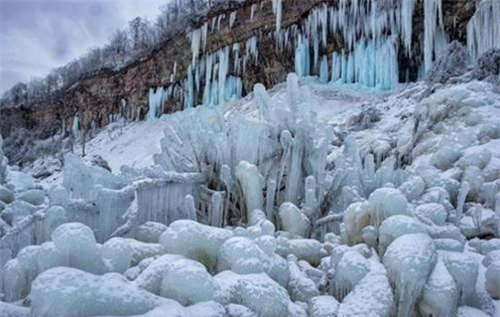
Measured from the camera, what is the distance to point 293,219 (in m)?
5.81

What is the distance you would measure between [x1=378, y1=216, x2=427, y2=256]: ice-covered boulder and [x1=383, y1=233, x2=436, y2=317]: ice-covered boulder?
0.96ft

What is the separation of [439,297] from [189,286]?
1.88 meters

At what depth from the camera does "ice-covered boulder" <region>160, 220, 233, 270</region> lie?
4.24 metres

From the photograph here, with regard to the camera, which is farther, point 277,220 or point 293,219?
point 277,220

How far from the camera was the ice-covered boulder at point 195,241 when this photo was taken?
4.24 meters

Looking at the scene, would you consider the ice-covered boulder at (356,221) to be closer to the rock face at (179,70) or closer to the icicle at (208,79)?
the rock face at (179,70)

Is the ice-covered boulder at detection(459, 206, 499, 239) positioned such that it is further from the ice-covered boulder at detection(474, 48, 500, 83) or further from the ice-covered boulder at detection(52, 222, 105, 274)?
the ice-covered boulder at detection(474, 48, 500, 83)

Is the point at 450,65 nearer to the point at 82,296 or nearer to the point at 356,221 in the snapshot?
the point at 356,221

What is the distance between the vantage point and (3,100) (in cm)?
4469

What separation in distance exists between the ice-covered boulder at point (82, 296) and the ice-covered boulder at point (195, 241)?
2.56 feet

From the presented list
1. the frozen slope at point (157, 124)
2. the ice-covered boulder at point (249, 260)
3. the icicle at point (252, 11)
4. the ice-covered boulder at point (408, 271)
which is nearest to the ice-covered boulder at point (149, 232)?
the ice-covered boulder at point (249, 260)

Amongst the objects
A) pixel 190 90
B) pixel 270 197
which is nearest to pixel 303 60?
pixel 190 90

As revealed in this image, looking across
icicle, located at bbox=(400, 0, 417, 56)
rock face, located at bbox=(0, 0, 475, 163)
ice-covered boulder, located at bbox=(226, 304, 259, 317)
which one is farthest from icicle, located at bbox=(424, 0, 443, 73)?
ice-covered boulder, located at bbox=(226, 304, 259, 317)

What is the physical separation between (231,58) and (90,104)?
12.9m
